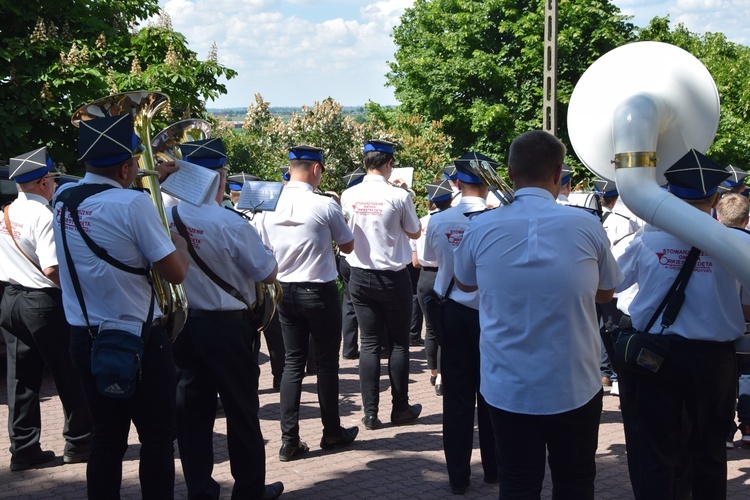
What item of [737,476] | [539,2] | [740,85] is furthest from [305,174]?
[740,85]

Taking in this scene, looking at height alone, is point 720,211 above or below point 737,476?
above

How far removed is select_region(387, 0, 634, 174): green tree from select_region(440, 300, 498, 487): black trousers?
1095 inches

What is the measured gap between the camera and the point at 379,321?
675 cm

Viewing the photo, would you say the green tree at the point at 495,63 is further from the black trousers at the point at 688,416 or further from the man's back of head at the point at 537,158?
the man's back of head at the point at 537,158

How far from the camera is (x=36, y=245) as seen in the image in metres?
5.63

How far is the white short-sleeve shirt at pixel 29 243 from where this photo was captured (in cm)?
558

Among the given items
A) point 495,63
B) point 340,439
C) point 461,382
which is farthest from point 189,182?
point 495,63

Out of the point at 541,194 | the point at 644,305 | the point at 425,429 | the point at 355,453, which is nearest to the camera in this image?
the point at 541,194

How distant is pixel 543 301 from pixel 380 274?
3315 mm

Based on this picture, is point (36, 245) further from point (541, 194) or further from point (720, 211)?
point (720, 211)

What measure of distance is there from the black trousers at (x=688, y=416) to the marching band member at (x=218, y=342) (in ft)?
7.00

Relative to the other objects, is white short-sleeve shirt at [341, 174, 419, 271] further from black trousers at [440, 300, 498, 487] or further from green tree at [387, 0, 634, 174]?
green tree at [387, 0, 634, 174]

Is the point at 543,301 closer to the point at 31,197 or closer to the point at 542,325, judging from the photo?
the point at 542,325

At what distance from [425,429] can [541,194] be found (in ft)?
11.6
